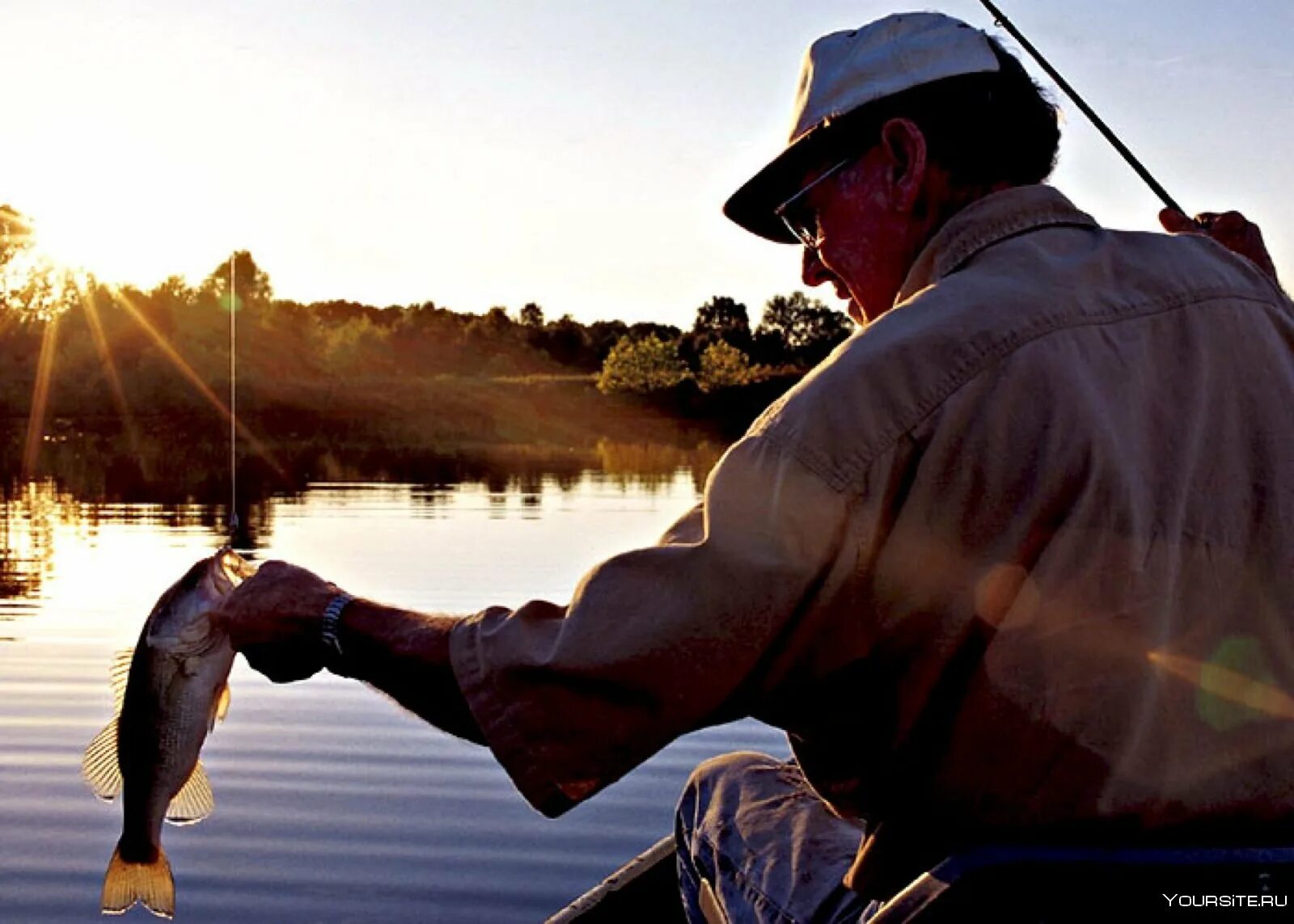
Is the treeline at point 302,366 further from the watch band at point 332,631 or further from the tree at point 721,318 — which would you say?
the watch band at point 332,631

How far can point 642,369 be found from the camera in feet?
285

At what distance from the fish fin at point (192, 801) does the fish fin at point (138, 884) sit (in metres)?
0.11

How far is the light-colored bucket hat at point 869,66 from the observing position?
2734mm

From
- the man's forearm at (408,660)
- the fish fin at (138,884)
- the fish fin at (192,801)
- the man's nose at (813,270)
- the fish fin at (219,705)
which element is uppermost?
the man's nose at (813,270)

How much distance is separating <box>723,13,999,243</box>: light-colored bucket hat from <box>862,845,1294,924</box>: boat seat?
128 centimetres

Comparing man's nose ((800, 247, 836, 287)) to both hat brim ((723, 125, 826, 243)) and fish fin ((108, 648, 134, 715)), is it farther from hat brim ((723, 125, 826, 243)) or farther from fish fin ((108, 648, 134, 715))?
fish fin ((108, 648, 134, 715))

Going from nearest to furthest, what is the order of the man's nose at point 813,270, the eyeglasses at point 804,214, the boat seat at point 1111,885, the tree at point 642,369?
the boat seat at point 1111,885 → the eyeglasses at point 804,214 → the man's nose at point 813,270 → the tree at point 642,369

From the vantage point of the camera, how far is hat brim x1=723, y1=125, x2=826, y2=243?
288cm

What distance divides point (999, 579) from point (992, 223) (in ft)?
2.08

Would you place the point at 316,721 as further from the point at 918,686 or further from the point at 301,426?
the point at 301,426

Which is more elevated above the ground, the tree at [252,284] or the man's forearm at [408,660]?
the tree at [252,284]

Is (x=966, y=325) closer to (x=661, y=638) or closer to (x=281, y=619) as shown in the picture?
(x=661, y=638)

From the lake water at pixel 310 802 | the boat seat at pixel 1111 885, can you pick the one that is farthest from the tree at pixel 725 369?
the boat seat at pixel 1111 885

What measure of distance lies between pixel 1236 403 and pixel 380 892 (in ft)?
15.6
